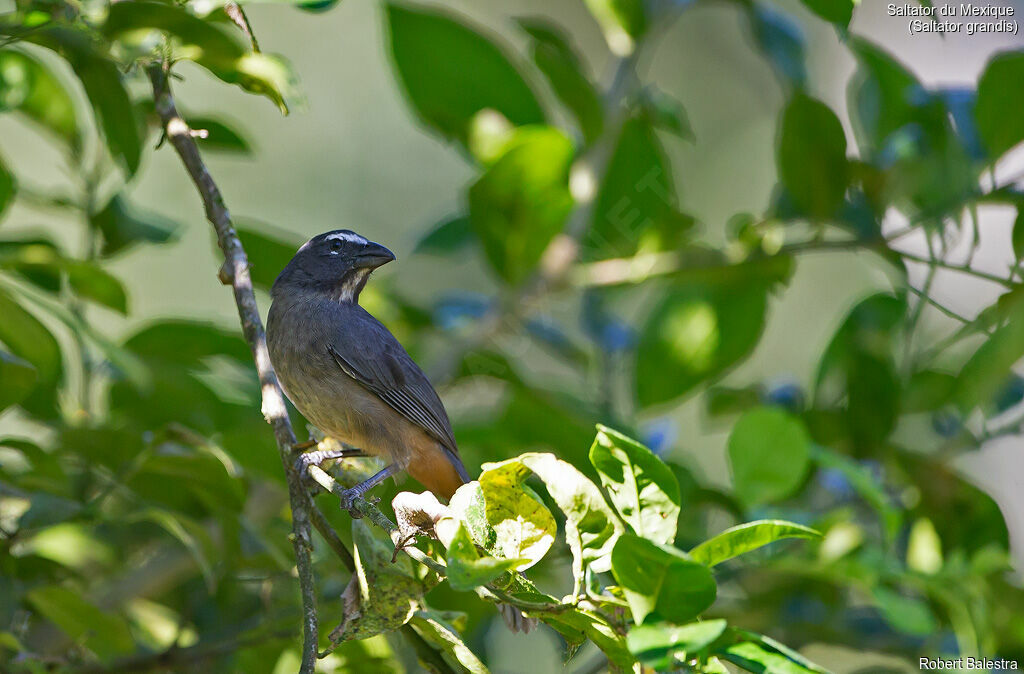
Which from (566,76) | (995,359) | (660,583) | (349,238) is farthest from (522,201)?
(660,583)

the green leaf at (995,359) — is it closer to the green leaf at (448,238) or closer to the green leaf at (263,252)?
the green leaf at (263,252)

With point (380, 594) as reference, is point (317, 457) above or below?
below

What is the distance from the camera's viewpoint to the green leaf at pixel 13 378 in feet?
6.25

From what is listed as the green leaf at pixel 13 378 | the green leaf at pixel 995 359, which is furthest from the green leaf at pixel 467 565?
the green leaf at pixel 13 378

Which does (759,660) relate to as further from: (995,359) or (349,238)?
(349,238)

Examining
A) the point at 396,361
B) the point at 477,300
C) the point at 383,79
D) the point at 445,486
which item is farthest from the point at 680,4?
the point at 383,79

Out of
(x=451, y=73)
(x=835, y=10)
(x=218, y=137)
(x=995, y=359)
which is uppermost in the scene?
(x=835, y=10)

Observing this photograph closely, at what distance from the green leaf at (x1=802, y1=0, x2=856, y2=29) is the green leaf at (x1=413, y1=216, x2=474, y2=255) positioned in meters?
1.70

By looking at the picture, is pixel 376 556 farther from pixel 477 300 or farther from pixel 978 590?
pixel 477 300

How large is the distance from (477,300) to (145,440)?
5.00 feet

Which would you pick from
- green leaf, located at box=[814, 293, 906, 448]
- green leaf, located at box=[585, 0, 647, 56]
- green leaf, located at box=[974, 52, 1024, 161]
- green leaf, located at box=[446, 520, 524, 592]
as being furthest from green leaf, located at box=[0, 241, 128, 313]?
green leaf, located at box=[974, 52, 1024, 161]

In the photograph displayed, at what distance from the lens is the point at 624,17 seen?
3.02 meters

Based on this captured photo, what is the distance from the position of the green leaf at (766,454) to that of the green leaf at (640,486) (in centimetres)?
94

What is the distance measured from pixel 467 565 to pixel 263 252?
1339 mm
